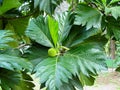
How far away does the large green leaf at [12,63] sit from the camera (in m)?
0.59

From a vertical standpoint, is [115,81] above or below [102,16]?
below

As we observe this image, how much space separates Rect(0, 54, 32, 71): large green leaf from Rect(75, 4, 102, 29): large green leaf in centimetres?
18

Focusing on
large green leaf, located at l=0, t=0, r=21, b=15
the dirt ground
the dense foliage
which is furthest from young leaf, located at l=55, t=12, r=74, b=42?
the dirt ground

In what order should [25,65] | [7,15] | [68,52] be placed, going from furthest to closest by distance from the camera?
[7,15] → [68,52] → [25,65]

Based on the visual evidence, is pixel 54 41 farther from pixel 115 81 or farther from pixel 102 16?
pixel 115 81

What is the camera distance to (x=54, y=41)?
2.38ft

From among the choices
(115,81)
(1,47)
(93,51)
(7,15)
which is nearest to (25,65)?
(1,47)

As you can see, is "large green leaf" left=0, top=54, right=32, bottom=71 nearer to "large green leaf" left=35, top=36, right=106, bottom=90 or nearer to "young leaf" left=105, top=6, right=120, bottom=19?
"large green leaf" left=35, top=36, right=106, bottom=90

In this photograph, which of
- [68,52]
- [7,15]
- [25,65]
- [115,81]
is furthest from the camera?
[115,81]

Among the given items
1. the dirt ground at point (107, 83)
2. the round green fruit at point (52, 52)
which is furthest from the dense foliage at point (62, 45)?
the dirt ground at point (107, 83)

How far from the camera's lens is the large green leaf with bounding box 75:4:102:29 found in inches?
28.3

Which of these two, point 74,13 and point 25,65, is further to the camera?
point 74,13

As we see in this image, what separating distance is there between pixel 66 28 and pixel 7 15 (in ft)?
0.77

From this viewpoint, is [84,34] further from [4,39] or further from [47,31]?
[4,39]
